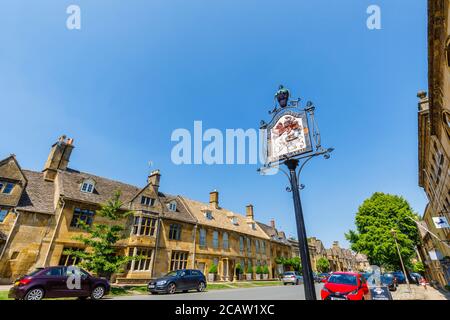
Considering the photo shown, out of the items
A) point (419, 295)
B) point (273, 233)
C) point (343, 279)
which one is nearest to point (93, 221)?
point (343, 279)

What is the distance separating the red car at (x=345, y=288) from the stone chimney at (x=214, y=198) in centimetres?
3011

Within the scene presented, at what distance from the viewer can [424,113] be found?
61.5ft

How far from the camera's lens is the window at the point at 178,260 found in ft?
89.4

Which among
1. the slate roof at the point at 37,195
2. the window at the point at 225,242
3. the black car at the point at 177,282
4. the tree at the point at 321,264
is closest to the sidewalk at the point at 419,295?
the black car at the point at 177,282

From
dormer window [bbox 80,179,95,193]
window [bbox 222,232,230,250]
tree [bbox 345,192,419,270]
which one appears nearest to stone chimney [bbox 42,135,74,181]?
dormer window [bbox 80,179,95,193]

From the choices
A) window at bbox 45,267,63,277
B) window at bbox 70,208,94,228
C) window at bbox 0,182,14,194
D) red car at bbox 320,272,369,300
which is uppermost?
window at bbox 0,182,14,194

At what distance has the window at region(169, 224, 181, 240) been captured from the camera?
28.1 meters

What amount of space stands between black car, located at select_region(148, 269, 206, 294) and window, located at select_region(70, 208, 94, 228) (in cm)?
1060

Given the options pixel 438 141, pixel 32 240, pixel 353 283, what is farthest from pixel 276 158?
pixel 32 240

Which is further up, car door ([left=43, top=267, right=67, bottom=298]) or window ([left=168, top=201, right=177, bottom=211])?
window ([left=168, top=201, right=177, bottom=211])

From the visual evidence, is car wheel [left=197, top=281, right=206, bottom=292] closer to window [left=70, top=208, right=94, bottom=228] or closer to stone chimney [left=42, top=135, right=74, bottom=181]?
window [left=70, top=208, right=94, bottom=228]
